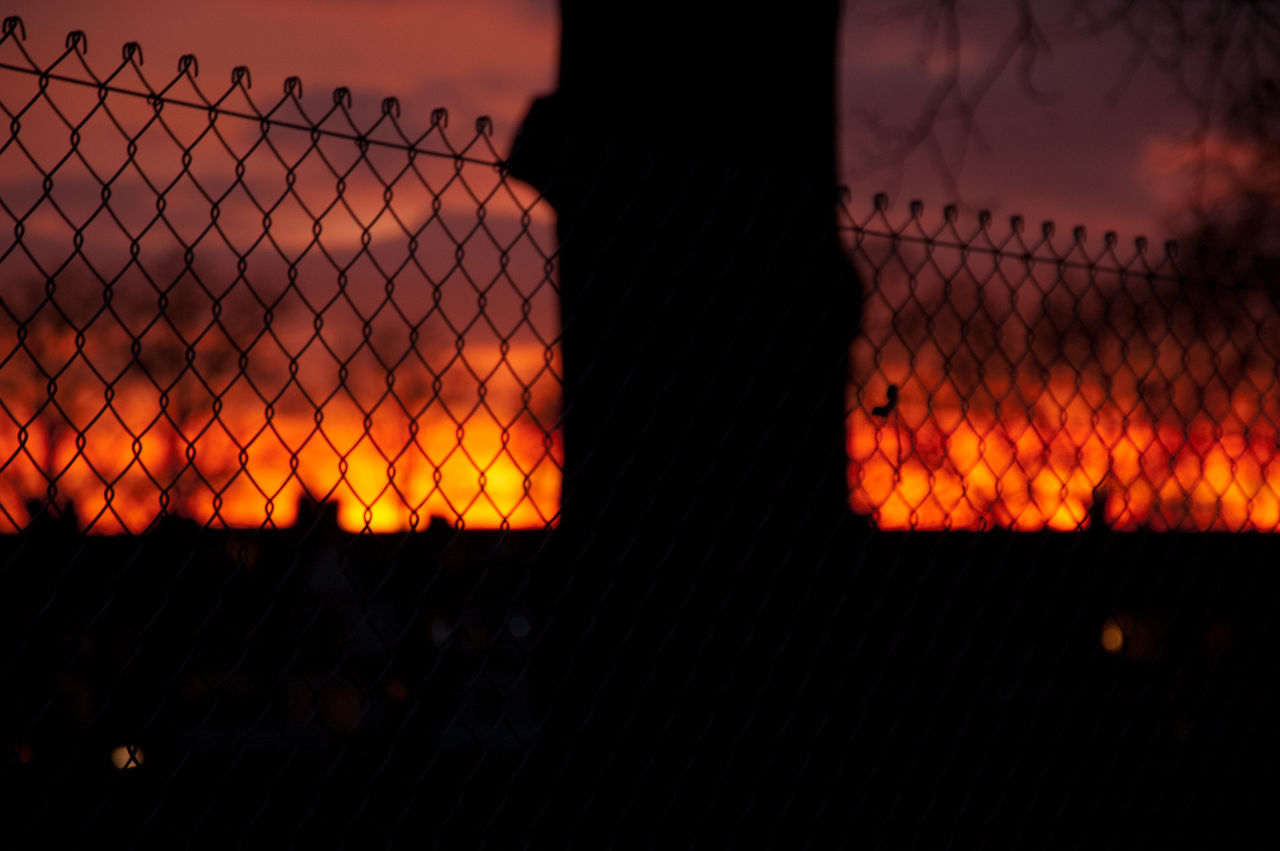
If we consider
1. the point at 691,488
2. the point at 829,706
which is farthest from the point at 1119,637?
the point at 691,488

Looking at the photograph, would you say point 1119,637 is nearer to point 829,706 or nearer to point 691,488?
point 829,706

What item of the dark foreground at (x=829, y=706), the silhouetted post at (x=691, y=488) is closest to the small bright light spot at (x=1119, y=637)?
the dark foreground at (x=829, y=706)

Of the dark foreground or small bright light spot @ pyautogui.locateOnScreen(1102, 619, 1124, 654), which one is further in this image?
small bright light spot @ pyautogui.locateOnScreen(1102, 619, 1124, 654)

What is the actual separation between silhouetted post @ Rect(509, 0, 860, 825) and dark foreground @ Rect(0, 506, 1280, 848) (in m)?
0.02

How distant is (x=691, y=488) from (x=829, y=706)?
2.33ft

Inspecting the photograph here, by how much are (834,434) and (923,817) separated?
1076mm

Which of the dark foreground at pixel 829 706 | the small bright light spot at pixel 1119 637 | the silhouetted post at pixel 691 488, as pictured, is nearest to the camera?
the dark foreground at pixel 829 706

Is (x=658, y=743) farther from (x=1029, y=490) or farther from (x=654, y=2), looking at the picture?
(x=654, y=2)

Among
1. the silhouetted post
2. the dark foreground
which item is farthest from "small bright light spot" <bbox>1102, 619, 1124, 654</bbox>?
the silhouetted post

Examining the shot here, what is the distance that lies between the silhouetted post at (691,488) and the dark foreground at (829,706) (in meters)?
0.02

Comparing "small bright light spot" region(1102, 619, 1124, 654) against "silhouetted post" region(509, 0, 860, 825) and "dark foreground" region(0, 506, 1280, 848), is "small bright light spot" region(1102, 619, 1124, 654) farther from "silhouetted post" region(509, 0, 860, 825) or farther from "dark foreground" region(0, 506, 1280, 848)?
"silhouetted post" region(509, 0, 860, 825)

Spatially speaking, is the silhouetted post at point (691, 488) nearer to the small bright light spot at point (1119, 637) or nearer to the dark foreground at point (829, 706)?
the dark foreground at point (829, 706)

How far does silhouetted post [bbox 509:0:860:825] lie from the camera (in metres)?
2.84

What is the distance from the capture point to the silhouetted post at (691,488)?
2836 mm
